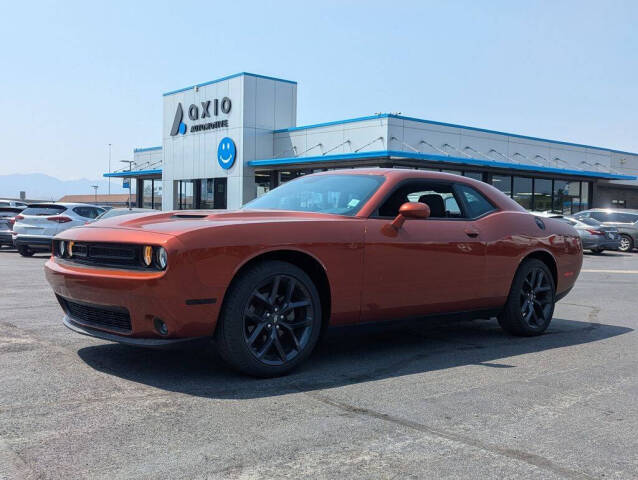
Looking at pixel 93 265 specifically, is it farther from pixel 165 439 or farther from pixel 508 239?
pixel 508 239

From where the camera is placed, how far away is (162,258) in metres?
4.20

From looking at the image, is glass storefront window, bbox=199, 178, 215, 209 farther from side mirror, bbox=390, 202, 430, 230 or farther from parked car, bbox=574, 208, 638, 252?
side mirror, bbox=390, 202, 430, 230

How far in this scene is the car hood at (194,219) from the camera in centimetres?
445

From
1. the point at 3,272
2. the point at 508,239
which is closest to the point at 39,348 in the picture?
the point at 508,239

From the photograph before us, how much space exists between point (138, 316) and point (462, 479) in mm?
2260

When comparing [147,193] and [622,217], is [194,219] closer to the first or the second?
[622,217]

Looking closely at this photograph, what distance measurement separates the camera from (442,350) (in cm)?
577

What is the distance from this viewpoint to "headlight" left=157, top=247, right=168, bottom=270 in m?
4.16

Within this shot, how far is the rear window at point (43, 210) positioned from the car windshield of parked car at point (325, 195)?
1314 cm

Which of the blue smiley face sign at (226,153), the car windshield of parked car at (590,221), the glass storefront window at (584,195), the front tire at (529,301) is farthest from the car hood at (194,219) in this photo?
the glass storefront window at (584,195)

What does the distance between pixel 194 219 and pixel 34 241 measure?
13.7 meters

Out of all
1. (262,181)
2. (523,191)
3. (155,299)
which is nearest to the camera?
(155,299)

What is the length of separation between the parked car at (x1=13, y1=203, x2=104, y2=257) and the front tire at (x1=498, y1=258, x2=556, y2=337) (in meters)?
13.2

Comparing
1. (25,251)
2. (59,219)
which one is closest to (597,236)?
(59,219)
